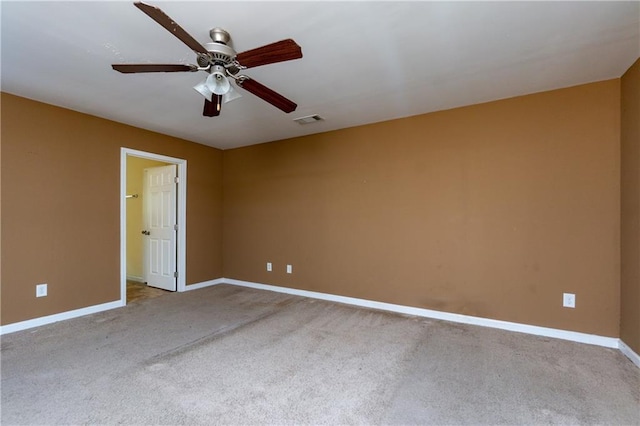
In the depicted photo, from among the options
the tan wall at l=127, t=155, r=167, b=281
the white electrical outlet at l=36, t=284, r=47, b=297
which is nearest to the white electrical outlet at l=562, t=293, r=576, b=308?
the white electrical outlet at l=36, t=284, r=47, b=297

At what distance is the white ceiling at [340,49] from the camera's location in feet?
5.51

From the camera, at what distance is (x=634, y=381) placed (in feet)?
6.47

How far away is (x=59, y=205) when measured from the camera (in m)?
3.14

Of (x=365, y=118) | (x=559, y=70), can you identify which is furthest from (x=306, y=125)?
(x=559, y=70)

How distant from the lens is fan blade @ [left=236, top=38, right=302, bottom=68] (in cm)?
150

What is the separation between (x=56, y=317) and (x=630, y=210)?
18.2 feet

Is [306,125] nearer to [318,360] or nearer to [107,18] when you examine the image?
[107,18]

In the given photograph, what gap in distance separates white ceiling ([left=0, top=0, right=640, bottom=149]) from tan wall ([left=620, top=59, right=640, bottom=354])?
9.6 inches

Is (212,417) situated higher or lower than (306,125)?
lower

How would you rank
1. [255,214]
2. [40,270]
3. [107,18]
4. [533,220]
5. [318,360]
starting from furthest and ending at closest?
[255,214] → [40,270] → [533,220] → [318,360] → [107,18]

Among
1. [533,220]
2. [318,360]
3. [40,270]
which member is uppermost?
[533,220]

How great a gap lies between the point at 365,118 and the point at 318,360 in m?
2.71

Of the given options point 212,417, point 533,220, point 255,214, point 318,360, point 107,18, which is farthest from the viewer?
point 255,214

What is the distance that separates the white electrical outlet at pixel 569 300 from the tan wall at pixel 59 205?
4.93 meters
